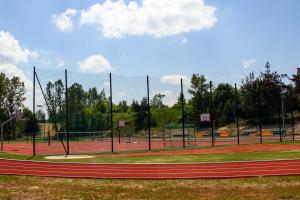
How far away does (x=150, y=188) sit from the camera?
14.0 m

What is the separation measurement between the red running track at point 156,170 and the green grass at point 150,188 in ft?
3.90

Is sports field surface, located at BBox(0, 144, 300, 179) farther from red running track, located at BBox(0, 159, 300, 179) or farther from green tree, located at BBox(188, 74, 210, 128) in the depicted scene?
green tree, located at BBox(188, 74, 210, 128)

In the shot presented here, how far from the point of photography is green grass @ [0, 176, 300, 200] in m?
12.4

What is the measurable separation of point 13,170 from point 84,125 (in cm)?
3903

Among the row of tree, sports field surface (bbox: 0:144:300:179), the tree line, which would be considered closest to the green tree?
the tree line

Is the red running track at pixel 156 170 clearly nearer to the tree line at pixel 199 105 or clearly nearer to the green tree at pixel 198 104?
the tree line at pixel 199 105

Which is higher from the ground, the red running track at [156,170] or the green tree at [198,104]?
the green tree at [198,104]

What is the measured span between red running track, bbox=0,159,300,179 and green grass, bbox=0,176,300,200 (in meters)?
1.19

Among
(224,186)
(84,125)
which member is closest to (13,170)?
(224,186)

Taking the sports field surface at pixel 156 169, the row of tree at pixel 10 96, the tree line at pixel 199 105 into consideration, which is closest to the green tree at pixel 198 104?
the tree line at pixel 199 105

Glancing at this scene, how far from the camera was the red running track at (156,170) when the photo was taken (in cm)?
1677

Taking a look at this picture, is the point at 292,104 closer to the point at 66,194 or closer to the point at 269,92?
the point at 269,92

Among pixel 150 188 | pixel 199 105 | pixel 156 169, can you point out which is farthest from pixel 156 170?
pixel 199 105

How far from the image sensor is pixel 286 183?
47.3 feet
